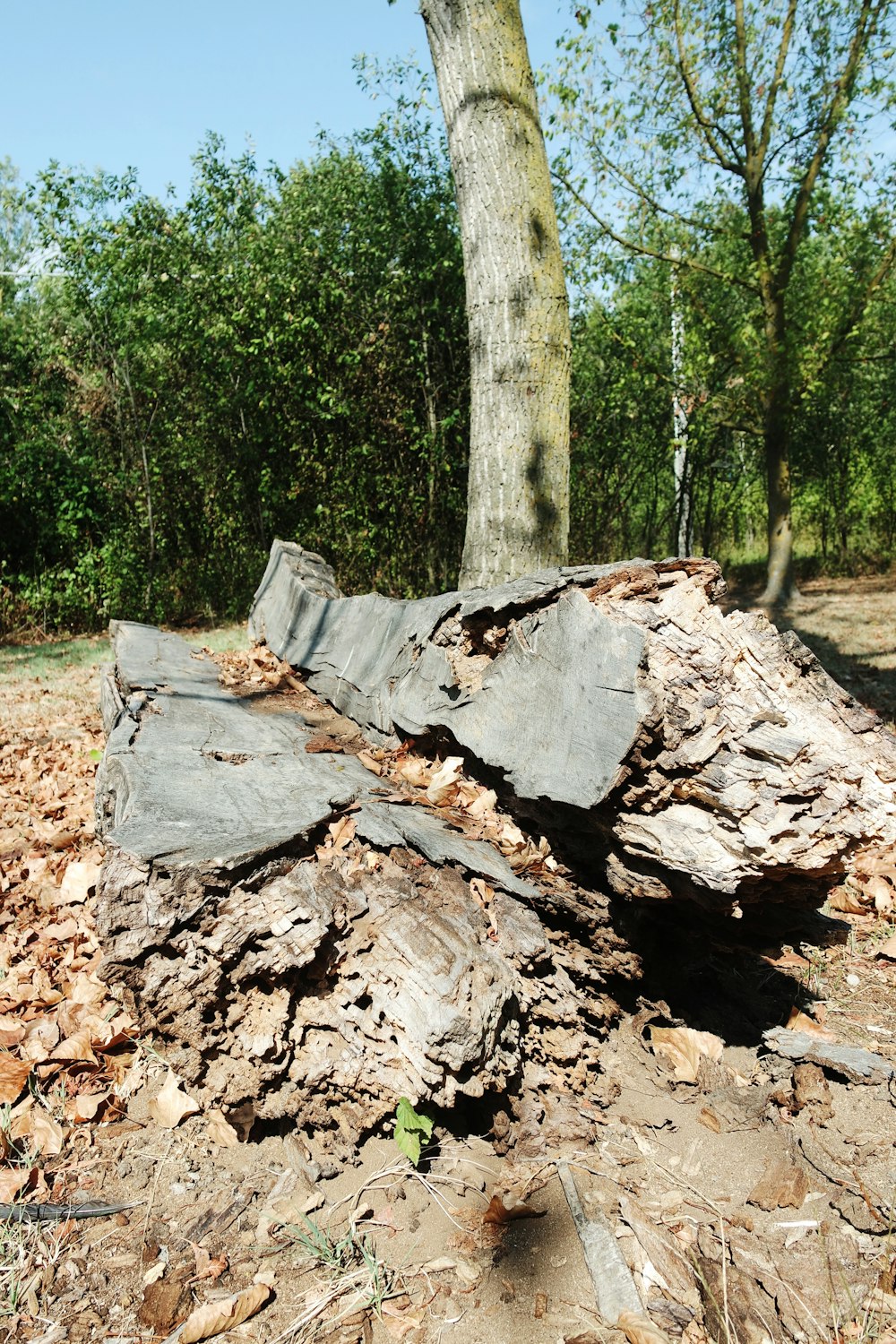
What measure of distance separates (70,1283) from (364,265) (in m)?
10.2

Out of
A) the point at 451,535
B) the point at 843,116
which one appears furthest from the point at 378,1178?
the point at 843,116

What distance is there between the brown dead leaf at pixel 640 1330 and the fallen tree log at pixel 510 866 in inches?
19.1

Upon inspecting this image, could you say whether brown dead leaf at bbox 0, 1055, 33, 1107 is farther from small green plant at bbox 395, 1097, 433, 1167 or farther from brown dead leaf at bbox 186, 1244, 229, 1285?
small green plant at bbox 395, 1097, 433, 1167

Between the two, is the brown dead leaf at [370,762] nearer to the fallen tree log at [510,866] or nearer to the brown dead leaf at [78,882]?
the fallen tree log at [510,866]

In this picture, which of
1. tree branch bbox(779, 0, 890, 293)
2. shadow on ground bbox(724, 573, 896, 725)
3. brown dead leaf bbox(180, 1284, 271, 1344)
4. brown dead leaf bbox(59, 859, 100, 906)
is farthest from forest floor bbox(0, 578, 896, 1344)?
tree branch bbox(779, 0, 890, 293)

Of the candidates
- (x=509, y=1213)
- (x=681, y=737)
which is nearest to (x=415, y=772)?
(x=681, y=737)

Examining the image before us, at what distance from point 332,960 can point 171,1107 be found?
23.1 inches

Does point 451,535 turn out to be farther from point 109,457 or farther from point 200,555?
point 109,457

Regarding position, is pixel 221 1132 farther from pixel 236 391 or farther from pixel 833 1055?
pixel 236 391

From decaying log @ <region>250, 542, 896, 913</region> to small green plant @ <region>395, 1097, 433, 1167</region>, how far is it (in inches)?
29.9

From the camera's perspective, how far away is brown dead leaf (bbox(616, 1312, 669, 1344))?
1573 millimetres

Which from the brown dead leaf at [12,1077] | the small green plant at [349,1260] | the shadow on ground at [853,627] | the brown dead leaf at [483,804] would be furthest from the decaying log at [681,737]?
the shadow on ground at [853,627]

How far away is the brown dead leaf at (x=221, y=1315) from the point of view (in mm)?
1612

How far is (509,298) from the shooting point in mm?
4191
